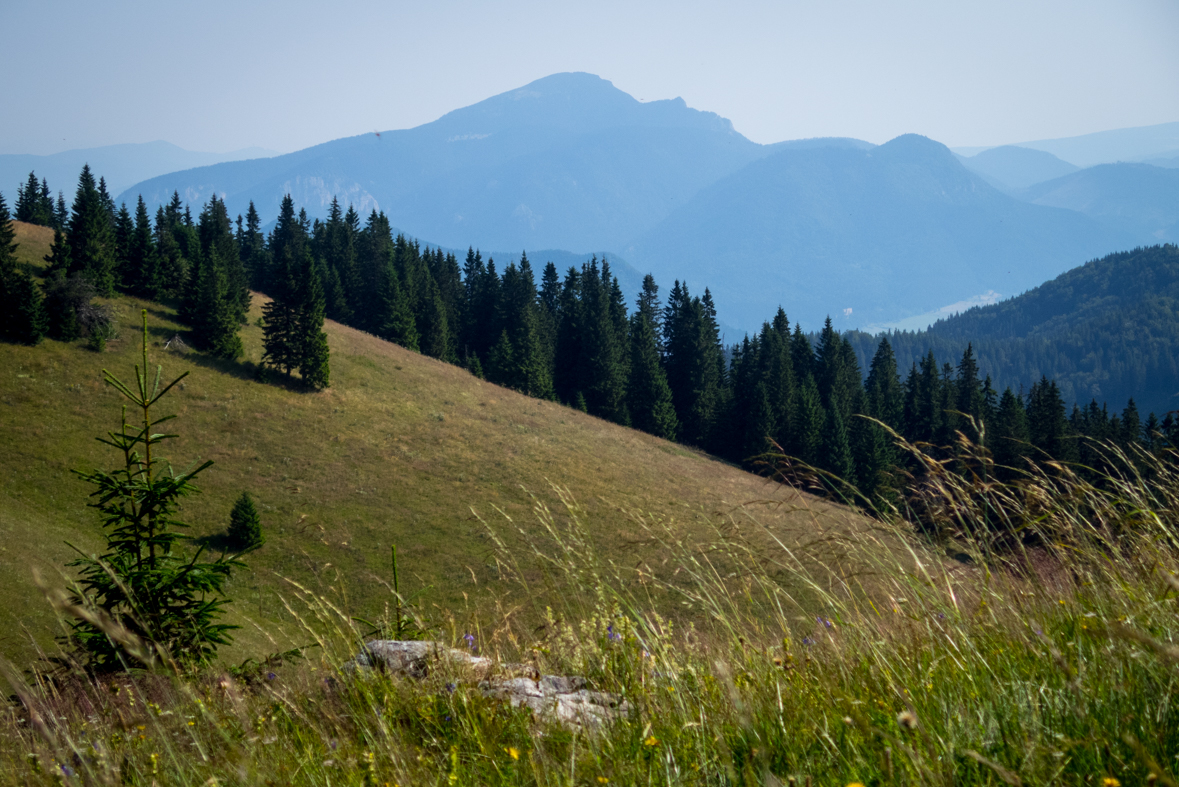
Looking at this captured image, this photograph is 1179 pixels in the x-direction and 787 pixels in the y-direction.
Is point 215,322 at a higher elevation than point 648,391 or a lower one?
higher

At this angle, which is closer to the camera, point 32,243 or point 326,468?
point 326,468

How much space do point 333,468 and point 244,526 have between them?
822cm

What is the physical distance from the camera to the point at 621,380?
6259cm

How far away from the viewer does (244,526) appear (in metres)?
23.4

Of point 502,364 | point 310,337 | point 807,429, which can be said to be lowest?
point 807,429

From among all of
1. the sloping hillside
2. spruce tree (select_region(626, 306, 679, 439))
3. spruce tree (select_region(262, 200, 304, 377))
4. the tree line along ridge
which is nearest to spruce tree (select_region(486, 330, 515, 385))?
the tree line along ridge

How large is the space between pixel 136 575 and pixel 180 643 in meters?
0.64

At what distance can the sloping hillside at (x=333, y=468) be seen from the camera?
2178 cm

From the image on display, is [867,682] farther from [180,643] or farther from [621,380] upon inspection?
[621,380]

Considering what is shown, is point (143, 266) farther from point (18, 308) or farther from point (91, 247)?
point (18, 308)

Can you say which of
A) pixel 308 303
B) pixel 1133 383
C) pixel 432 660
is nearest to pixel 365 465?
pixel 308 303

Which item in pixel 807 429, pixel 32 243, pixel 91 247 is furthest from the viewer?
pixel 807 429

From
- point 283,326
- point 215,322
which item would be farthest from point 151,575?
point 215,322

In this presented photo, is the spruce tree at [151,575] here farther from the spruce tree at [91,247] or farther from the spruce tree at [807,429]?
the spruce tree at [807,429]
